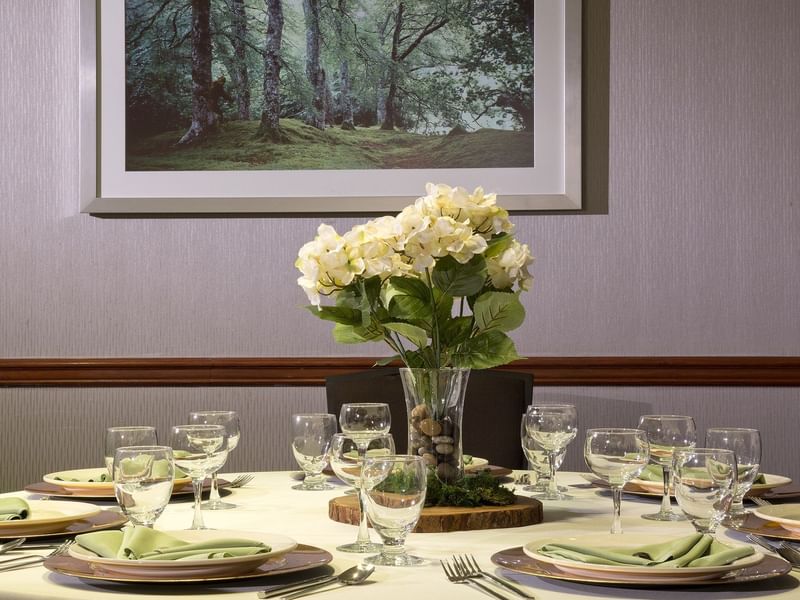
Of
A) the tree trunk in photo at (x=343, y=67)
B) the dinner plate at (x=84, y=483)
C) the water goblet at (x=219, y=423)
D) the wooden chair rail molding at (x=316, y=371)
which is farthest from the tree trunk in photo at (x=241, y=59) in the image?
the water goblet at (x=219, y=423)

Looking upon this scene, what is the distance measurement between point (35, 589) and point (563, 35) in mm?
2605

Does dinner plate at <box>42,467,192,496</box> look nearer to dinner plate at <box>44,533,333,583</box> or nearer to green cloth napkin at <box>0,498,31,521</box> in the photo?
green cloth napkin at <box>0,498,31,521</box>

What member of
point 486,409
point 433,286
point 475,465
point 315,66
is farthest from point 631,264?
point 433,286

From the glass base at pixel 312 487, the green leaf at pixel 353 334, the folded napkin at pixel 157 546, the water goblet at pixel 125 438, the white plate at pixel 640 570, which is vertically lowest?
the glass base at pixel 312 487

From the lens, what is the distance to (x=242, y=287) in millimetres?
3420

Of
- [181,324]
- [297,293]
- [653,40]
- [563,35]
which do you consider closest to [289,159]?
[297,293]

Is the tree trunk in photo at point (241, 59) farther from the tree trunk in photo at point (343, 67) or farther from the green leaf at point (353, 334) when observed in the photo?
the green leaf at point (353, 334)

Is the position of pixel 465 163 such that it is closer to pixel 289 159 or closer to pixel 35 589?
pixel 289 159

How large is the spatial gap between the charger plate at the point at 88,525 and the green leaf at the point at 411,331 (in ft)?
1.70

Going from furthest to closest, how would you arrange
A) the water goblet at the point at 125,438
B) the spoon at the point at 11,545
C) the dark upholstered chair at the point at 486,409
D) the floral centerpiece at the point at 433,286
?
1. the dark upholstered chair at the point at 486,409
2. the floral centerpiece at the point at 433,286
3. the water goblet at the point at 125,438
4. the spoon at the point at 11,545

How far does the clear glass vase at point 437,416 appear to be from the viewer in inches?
68.2

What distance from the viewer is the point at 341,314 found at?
5.82ft

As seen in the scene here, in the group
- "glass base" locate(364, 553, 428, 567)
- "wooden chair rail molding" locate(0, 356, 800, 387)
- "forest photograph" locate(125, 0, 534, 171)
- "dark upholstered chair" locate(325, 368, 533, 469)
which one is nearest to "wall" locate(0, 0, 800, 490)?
"wooden chair rail molding" locate(0, 356, 800, 387)

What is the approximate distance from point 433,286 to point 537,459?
0.42 m
